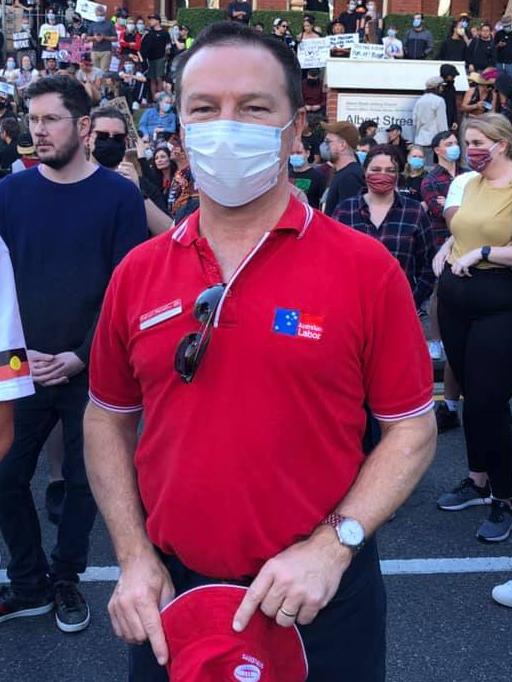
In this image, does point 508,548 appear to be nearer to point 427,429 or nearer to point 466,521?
point 466,521

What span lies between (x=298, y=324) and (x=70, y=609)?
2.27 m

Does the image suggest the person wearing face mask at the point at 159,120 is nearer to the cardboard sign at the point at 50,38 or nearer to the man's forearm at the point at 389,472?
the cardboard sign at the point at 50,38

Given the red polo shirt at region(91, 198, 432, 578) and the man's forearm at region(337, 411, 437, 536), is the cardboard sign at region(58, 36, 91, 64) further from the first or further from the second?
the man's forearm at region(337, 411, 437, 536)

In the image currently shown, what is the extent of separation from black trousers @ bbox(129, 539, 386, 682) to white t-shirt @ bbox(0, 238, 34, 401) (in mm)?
541

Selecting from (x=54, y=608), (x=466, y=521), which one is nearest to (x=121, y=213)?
(x=54, y=608)

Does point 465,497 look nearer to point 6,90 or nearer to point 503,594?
point 503,594

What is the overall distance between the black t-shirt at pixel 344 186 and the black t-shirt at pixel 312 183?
5.20ft

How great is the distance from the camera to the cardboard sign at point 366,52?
56.3 ft

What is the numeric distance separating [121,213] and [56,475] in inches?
73.3

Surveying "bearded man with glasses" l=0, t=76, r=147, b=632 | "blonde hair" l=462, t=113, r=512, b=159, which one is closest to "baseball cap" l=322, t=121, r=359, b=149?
"blonde hair" l=462, t=113, r=512, b=159

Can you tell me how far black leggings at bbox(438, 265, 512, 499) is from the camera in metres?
4.13

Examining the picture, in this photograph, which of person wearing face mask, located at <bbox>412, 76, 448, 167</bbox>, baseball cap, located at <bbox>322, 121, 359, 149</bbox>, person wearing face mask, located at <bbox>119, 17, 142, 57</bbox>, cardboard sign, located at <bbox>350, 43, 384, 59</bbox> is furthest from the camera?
person wearing face mask, located at <bbox>119, 17, 142, 57</bbox>

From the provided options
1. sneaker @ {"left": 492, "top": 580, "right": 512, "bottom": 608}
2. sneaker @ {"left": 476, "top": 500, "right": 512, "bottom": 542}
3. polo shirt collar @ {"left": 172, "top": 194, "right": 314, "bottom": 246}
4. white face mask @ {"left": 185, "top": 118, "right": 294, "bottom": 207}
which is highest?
white face mask @ {"left": 185, "top": 118, "right": 294, "bottom": 207}

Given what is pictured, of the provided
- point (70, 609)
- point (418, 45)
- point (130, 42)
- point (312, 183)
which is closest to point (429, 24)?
point (418, 45)
